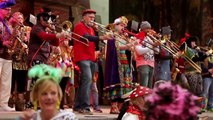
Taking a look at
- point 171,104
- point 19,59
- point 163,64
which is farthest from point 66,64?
point 171,104

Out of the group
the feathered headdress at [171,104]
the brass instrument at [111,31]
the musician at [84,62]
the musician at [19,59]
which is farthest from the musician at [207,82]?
the feathered headdress at [171,104]

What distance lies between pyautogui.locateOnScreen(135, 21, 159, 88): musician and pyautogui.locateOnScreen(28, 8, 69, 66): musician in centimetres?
184

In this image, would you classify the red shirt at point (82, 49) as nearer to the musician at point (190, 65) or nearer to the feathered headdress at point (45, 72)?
the musician at point (190, 65)

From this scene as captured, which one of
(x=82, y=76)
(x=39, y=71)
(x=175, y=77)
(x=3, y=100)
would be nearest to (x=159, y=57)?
(x=175, y=77)

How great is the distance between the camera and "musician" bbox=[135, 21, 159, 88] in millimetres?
11477

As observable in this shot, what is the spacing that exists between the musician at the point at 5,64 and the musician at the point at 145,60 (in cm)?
239

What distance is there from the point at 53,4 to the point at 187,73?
3639mm

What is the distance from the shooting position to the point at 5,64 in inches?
423

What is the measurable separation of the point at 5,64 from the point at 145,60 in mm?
2607

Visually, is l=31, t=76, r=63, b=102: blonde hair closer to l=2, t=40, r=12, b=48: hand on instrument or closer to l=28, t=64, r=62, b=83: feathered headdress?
l=28, t=64, r=62, b=83: feathered headdress

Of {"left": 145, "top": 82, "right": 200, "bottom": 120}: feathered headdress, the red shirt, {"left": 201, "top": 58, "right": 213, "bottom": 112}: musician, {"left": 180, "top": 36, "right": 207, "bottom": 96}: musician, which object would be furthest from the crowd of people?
{"left": 145, "top": 82, "right": 200, "bottom": 120}: feathered headdress

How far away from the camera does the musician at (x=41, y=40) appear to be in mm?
10180

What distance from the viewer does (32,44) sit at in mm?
10398

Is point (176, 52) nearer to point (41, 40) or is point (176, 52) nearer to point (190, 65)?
point (190, 65)
